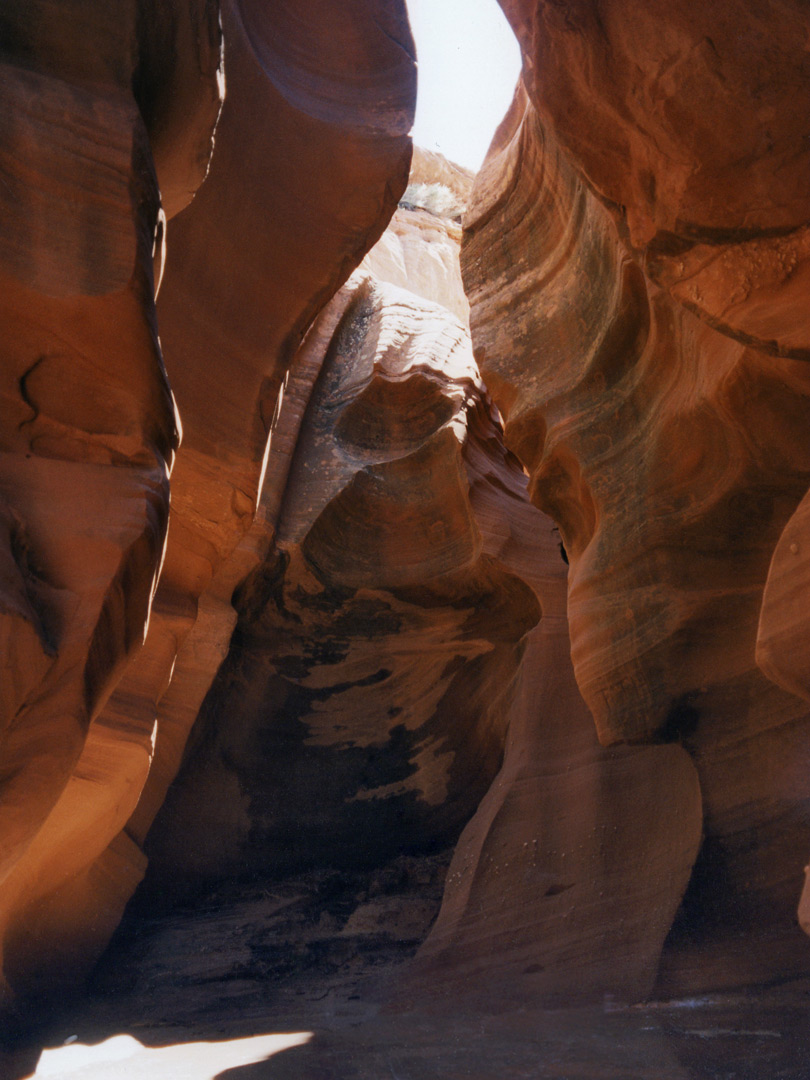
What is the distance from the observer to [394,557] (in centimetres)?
845

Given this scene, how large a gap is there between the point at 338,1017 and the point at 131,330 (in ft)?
12.4

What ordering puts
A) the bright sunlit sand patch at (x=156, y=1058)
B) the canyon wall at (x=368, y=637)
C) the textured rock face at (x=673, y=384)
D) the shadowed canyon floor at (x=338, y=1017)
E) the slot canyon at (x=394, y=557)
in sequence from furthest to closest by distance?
the canyon wall at (x=368, y=637) → the bright sunlit sand patch at (x=156, y=1058) → the shadowed canyon floor at (x=338, y=1017) → the slot canyon at (x=394, y=557) → the textured rock face at (x=673, y=384)

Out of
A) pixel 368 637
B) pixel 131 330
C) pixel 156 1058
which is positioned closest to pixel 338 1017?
pixel 156 1058

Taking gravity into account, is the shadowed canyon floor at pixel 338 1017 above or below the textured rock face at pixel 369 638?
below

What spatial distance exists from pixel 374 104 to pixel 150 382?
10.1ft

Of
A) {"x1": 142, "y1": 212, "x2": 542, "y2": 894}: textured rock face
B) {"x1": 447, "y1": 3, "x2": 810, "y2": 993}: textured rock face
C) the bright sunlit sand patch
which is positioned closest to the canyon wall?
{"x1": 142, "y1": 212, "x2": 542, "y2": 894}: textured rock face

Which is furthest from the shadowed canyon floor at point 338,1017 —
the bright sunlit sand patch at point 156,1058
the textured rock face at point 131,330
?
the textured rock face at point 131,330

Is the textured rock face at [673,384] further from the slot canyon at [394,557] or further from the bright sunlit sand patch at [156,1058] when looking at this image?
the bright sunlit sand patch at [156,1058]

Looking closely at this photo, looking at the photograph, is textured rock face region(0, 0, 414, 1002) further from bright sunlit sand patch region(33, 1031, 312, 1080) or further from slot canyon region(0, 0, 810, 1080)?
bright sunlit sand patch region(33, 1031, 312, 1080)

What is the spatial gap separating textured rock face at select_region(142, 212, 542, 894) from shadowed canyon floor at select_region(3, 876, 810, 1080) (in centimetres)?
57

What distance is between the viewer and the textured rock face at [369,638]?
7.94m

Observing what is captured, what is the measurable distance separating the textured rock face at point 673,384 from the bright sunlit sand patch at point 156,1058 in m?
1.82

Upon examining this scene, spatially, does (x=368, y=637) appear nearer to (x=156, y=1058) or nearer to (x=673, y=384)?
(x=673, y=384)

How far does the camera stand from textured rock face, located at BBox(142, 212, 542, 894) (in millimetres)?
7938
